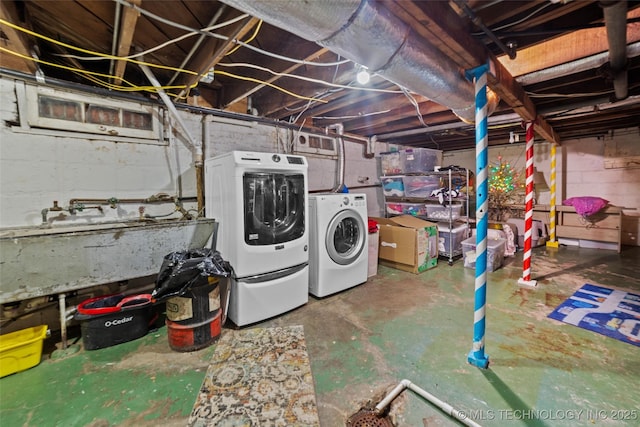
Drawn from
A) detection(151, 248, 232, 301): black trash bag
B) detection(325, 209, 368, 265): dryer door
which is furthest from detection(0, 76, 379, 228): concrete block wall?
detection(325, 209, 368, 265): dryer door

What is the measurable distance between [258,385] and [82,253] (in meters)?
1.65

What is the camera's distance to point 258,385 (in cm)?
159

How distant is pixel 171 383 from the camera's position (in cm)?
162

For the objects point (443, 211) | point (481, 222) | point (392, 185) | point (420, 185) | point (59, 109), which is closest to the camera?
point (481, 222)

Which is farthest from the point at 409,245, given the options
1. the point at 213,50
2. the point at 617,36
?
the point at 213,50

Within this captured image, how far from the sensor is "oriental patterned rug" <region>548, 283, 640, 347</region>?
2.06 metres

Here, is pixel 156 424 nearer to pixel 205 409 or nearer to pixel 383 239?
pixel 205 409

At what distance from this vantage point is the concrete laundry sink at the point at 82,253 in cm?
171

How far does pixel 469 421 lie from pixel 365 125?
3.73 metres

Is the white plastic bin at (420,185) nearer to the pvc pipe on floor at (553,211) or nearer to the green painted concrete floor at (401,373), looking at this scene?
the green painted concrete floor at (401,373)

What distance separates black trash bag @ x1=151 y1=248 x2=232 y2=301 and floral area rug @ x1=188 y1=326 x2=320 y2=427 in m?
0.55

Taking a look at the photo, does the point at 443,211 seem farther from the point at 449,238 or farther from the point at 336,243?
the point at 336,243

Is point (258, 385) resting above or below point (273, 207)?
below

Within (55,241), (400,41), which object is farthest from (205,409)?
(400,41)
